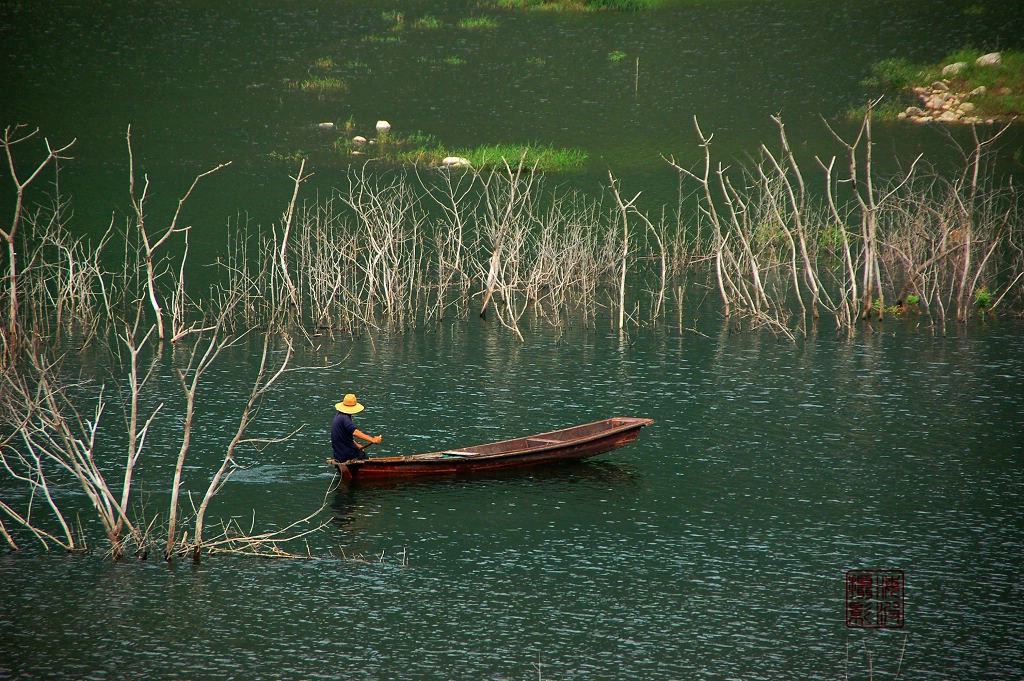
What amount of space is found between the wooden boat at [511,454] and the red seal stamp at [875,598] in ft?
20.4

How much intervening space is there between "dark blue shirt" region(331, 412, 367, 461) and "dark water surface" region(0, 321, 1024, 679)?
0.76 meters

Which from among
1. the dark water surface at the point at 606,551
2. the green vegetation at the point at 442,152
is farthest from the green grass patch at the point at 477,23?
the dark water surface at the point at 606,551

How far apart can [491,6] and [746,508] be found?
6095 cm

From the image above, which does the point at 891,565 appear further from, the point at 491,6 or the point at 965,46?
the point at 491,6

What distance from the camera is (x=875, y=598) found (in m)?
17.9

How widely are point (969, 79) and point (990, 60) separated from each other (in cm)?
194

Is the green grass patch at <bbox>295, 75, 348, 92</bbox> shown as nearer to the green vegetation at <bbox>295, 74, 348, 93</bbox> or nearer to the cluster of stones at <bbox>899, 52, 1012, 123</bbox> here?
the green vegetation at <bbox>295, 74, 348, 93</bbox>

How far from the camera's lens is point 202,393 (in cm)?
2961

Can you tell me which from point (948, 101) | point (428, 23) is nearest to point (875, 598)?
point (948, 101)

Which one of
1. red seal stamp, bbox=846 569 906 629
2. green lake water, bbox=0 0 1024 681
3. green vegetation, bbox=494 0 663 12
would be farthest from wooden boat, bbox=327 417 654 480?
green vegetation, bbox=494 0 663 12

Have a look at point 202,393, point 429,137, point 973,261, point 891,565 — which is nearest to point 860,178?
point 973,261

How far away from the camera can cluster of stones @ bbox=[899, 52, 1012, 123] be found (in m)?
64.5

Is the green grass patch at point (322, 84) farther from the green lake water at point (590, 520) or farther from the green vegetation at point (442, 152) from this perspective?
the green lake water at point (590, 520)

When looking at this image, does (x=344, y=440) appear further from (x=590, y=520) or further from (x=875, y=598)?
(x=875, y=598)
